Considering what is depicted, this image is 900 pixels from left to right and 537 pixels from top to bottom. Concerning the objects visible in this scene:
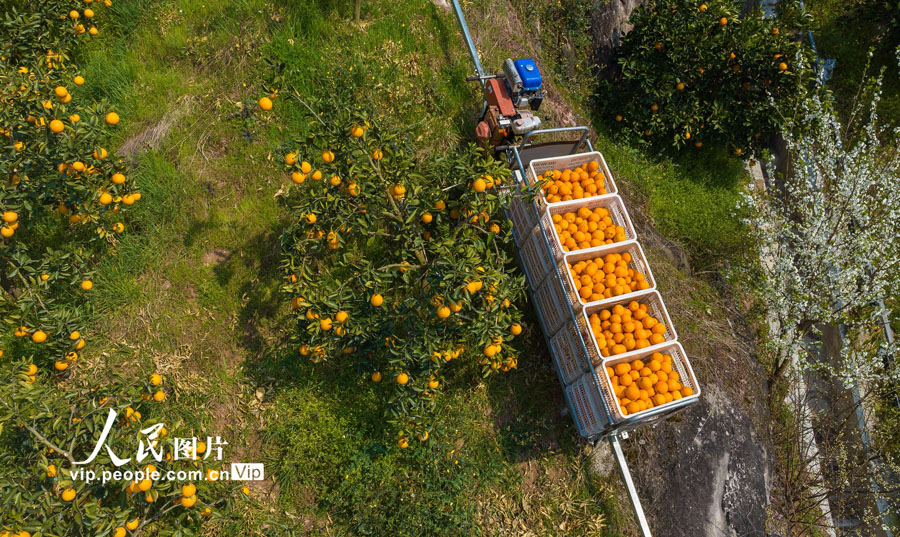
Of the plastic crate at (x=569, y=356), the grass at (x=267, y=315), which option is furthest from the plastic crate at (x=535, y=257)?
the grass at (x=267, y=315)

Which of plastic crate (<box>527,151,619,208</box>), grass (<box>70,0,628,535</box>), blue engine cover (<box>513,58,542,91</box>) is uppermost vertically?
blue engine cover (<box>513,58,542,91</box>)

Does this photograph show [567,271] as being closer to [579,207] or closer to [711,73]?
[579,207]

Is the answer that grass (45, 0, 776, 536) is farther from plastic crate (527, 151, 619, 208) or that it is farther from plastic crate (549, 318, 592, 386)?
plastic crate (527, 151, 619, 208)

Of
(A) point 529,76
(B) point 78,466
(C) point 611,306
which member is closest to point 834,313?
(C) point 611,306

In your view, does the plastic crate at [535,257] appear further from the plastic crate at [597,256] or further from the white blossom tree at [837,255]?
the white blossom tree at [837,255]

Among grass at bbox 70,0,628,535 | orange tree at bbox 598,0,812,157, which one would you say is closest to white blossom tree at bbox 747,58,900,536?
orange tree at bbox 598,0,812,157

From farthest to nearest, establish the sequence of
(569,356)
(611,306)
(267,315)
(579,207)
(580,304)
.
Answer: (579,207)
(267,315)
(569,356)
(611,306)
(580,304)

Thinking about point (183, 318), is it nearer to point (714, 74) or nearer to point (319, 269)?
point (319, 269)
